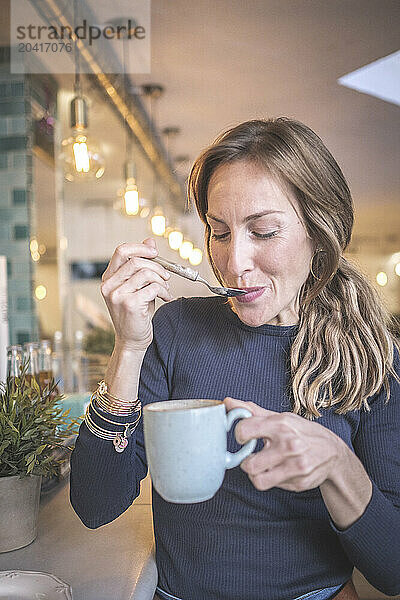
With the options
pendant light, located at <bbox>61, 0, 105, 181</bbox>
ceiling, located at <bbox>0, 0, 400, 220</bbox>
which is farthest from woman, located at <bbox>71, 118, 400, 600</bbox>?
ceiling, located at <bbox>0, 0, 400, 220</bbox>

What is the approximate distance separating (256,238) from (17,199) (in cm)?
274

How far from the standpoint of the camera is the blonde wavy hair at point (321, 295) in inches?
41.8

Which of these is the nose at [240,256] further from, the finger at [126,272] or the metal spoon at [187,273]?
the finger at [126,272]

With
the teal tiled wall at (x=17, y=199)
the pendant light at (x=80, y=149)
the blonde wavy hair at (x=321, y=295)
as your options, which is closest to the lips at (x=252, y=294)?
the blonde wavy hair at (x=321, y=295)

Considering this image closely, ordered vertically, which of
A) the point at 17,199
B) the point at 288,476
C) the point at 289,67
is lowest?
the point at 288,476

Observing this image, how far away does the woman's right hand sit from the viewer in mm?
916

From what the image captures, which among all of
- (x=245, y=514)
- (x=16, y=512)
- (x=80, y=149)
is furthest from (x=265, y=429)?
(x=80, y=149)

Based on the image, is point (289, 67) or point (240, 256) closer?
point (240, 256)

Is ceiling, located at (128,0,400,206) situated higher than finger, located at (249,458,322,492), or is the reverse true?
ceiling, located at (128,0,400,206)

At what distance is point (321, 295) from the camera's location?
119cm

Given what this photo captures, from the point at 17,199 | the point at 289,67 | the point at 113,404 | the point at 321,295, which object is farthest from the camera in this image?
the point at 289,67

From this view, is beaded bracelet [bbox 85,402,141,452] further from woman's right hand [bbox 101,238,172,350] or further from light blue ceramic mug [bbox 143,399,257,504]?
light blue ceramic mug [bbox 143,399,257,504]

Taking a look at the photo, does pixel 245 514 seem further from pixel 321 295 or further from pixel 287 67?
pixel 287 67

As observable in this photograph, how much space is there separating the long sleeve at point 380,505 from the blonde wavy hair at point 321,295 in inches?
1.2
